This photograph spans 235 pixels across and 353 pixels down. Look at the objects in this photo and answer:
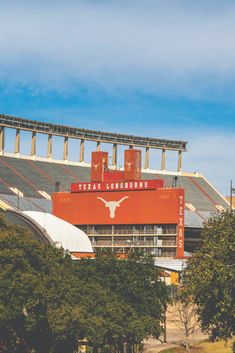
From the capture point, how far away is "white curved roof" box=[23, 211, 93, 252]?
11988 cm

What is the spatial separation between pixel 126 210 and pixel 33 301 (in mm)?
99872

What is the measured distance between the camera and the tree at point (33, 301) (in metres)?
57.4

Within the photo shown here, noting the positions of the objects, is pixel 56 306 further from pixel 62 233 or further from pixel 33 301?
pixel 62 233

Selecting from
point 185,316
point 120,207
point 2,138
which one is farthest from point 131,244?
point 185,316

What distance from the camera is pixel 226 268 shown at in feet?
177

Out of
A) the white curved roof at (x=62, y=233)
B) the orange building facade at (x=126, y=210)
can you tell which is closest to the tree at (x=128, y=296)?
the white curved roof at (x=62, y=233)

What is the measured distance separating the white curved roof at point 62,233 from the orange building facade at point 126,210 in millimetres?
27098

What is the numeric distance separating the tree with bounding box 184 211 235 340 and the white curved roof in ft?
198

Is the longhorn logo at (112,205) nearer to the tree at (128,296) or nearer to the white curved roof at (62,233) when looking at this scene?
the white curved roof at (62,233)

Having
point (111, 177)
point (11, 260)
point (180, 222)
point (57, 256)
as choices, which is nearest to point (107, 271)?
point (57, 256)

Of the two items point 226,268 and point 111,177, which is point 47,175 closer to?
point 111,177

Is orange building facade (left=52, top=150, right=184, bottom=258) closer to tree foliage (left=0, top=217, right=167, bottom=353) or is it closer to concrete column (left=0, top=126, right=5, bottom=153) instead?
concrete column (left=0, top=126, right=5, bottom=153)

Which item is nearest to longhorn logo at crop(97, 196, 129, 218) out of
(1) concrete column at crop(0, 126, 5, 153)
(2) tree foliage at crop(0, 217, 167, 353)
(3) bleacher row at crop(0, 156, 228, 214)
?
(3) bleacher row at crop(0, 156, 228, 214)

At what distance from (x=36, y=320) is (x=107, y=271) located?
20739 millimetres
